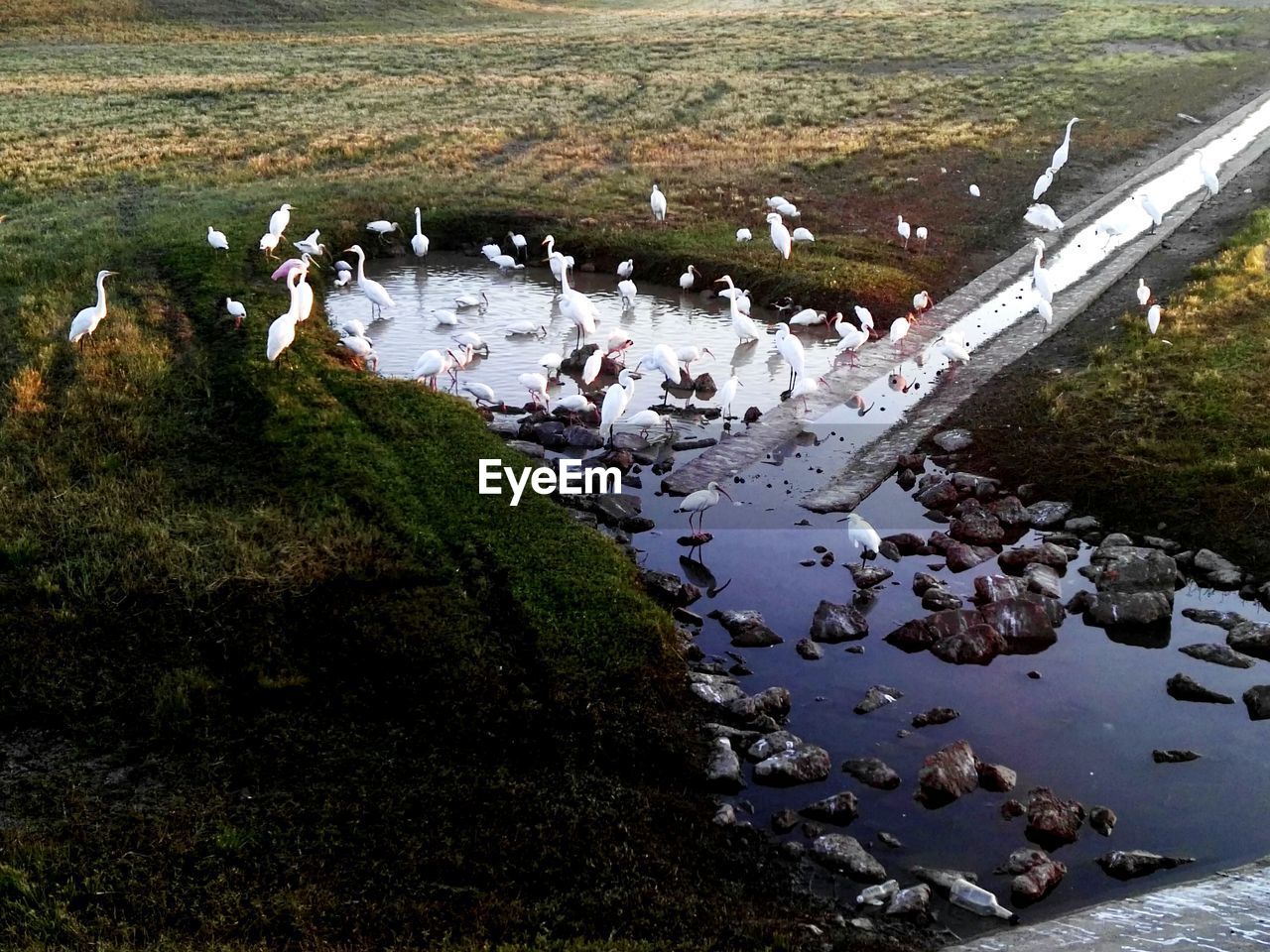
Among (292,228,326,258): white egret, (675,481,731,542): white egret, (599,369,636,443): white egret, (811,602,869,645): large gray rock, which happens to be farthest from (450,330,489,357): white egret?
(811,602,869,645): large gray rock

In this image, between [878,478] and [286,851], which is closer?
[286,851]

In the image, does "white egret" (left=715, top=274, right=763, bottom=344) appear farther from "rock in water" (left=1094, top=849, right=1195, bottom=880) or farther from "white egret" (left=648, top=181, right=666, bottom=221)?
"rock in water" (left=1094, top=849, right=1195, bottom=880)

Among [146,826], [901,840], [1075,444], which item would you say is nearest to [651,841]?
[901,840]

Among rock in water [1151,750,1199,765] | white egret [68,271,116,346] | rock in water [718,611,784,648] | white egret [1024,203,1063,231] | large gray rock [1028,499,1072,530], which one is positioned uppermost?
white egret [1024,203,1063,231]

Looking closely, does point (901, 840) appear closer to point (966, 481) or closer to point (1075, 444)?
point (966, 481)

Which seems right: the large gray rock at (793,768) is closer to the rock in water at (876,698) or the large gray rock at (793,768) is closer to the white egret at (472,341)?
the rock in water at (876,698)

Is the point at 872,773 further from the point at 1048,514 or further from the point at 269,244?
the point at 269,244
